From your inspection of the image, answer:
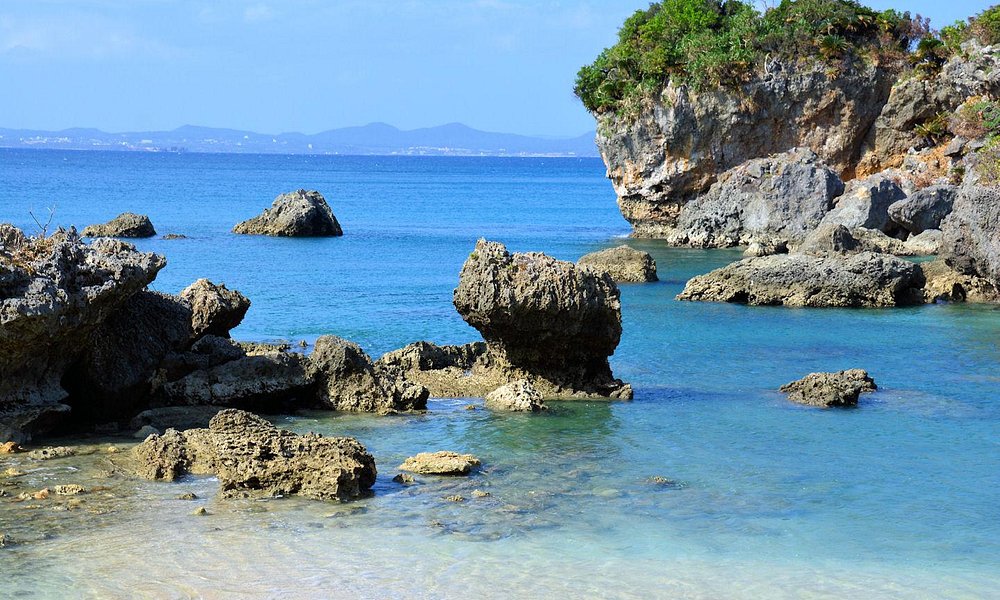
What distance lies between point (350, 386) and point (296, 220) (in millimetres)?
38284

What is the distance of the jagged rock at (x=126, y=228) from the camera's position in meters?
49.9

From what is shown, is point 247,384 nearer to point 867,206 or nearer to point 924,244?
point 924,244

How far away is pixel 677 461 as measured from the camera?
45.1ft

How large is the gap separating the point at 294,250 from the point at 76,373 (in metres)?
33.1

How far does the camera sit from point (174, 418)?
14.4 metres

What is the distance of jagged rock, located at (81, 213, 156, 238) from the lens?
49.9m

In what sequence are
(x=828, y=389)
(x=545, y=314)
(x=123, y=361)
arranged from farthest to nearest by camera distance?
(x=828, y=389), (x=545, y=314), (x=123, y=361)

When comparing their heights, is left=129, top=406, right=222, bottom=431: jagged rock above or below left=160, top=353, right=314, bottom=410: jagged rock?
below

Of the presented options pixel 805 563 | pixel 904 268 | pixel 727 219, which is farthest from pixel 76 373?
pixel 727 219

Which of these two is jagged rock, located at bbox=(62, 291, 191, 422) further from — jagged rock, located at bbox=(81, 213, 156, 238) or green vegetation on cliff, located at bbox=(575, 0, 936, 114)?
green vegetation on cliff, located at bbox=(575, 0, 936, 114)

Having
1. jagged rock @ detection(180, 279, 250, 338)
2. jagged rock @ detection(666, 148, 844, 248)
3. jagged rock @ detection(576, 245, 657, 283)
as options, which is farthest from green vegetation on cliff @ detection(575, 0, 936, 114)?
jagged rock @ detection(180, 279, 250, 338)

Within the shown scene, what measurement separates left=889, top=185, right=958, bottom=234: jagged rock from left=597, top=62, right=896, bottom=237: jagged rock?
34.9 feet

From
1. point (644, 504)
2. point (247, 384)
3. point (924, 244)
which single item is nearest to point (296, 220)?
point (924, 244)

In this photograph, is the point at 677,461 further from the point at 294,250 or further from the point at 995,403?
the point at 294,250
